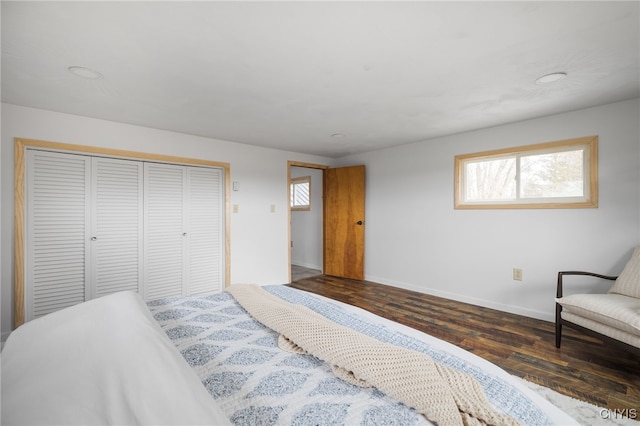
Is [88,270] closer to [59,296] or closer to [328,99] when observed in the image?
[59,296]

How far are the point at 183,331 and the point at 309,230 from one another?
15.2 feet

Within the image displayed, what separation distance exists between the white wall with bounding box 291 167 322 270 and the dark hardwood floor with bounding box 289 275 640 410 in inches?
75.3

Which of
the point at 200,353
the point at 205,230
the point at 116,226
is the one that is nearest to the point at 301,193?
the point at 205,230

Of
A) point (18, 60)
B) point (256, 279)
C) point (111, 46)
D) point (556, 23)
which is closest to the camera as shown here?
point (556, 23)

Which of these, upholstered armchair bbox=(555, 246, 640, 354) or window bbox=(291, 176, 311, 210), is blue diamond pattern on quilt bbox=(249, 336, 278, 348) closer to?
upholstered armchair bbox=(555, 246, 640, 354)

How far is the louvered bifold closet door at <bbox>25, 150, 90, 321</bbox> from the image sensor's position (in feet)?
9.03

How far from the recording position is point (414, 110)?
9.32 feet

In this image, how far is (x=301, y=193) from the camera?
248 inches

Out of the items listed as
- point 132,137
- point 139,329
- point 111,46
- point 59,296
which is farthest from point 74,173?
point 139,329

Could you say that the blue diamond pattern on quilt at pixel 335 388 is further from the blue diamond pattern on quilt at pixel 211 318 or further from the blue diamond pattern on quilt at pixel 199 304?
the blue diamond pattern on quilt at pixel 199 304

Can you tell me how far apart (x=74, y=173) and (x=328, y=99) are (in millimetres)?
2748

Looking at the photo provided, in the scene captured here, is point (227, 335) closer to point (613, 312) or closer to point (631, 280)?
point (613, 312)

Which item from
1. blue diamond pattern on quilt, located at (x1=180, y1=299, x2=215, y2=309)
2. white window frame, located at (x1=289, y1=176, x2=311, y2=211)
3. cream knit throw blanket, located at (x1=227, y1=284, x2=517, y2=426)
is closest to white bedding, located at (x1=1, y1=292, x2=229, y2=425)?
cream knit throw blanket, located at (x1=227, y1=284, x2=517, y2=426)

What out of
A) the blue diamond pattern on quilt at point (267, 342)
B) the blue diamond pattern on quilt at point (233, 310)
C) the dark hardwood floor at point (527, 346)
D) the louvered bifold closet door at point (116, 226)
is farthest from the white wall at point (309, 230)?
the blue diamond pattern on quilt at point (267, 342)
